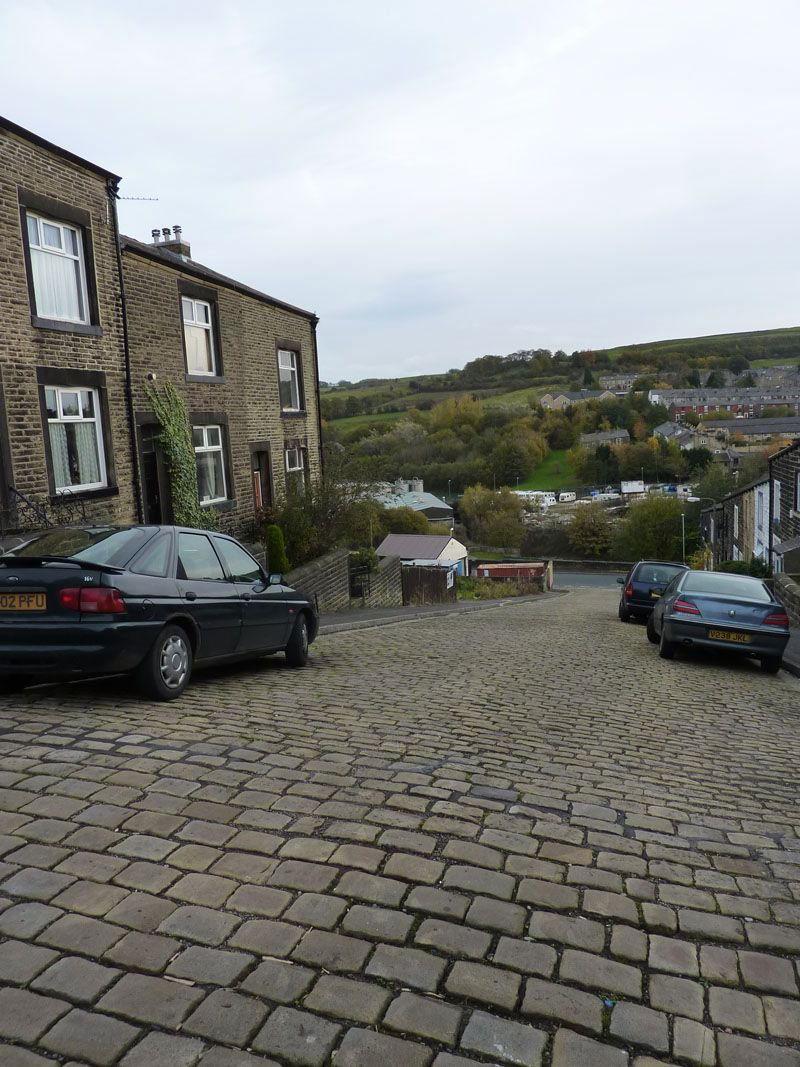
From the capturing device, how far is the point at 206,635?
7500 mm

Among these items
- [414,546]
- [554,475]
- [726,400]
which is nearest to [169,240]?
[414,546]

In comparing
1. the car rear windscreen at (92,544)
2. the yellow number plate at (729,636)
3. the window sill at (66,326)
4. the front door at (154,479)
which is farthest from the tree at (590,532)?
the car rear windscreen at (92,544)

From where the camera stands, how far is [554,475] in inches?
4889

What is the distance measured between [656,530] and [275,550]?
64224 mm

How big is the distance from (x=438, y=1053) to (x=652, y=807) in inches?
108

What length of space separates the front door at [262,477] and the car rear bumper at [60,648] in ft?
51.1

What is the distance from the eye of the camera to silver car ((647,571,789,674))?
11.8 metres

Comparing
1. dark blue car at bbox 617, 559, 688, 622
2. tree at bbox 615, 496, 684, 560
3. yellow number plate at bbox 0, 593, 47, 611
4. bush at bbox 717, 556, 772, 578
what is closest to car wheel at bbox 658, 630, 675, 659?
dark blue car at bbox 617, 559, 688, 622

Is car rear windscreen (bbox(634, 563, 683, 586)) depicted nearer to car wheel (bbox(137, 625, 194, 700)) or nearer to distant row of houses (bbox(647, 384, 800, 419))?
car wheel (bbox(137, 625, 194, 700))

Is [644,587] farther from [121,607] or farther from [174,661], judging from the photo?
[121,607]

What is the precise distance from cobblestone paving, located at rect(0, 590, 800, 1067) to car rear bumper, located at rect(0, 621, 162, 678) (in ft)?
1.05

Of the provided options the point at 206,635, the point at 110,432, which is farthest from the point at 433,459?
the point at 206,635

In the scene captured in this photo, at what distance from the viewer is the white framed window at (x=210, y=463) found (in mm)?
19062

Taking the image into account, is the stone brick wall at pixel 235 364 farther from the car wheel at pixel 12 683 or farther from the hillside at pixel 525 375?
the hillside at pixel 525 375
